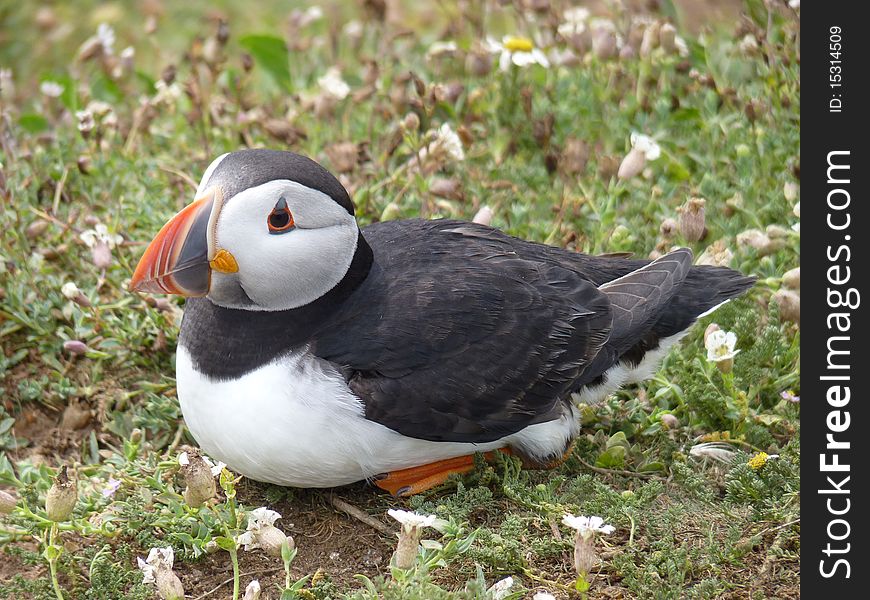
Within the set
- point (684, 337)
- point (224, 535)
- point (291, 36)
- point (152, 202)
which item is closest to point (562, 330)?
point (684, 337)

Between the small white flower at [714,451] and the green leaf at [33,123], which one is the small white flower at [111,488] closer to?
the small white flower at [714,451]

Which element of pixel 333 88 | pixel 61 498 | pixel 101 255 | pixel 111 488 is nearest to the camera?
pixel 61 498

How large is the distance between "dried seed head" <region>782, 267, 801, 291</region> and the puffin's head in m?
1.82

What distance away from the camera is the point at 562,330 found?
3.92 metres

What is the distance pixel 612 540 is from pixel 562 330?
73 cm

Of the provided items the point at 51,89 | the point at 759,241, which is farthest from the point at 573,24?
the point at 51,89

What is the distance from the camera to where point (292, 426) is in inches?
140

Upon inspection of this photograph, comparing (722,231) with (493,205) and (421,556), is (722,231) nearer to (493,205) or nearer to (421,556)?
(493,205)

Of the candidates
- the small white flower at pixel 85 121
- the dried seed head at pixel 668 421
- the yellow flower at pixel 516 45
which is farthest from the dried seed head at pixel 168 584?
the yellow flower at pixel 516 45

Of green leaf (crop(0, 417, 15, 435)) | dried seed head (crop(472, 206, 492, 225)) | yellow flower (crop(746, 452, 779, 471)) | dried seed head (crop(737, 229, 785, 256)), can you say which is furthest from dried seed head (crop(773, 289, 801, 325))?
green leaf (crop(0, 417, 15, 435))

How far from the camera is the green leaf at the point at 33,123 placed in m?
6.25

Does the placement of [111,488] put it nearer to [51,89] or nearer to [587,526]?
[587,526]

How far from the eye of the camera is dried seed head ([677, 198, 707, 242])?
4605 mm
